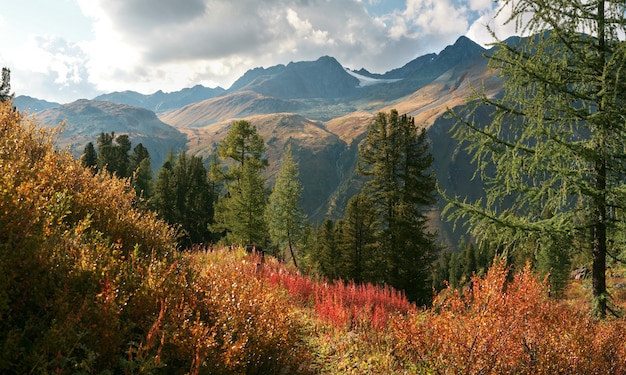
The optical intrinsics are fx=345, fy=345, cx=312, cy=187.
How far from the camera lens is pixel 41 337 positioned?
2938 millimetres

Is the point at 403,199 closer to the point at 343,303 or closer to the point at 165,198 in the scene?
the point at 343,303

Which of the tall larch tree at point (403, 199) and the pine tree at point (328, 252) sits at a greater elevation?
the tall larch tree at point (403, 199)

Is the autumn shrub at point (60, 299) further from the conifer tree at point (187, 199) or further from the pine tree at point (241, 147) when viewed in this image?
the conifer tree at point (187, 199)

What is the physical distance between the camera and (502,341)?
4.54 metres

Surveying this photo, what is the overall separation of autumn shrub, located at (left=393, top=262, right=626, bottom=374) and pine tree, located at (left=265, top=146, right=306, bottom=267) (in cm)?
2542

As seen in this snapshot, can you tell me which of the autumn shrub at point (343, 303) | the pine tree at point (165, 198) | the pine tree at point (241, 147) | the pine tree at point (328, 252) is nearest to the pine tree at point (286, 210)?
the pine tree at point (241, 147)

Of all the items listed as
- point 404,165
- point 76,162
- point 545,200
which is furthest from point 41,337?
point 404,165

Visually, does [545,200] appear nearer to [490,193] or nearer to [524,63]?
[490,193]

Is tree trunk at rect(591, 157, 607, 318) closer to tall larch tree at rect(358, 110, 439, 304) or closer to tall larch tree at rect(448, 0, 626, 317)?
tall larch tree at rect(448, 0, 626, 317)

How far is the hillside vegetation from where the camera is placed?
120 inches

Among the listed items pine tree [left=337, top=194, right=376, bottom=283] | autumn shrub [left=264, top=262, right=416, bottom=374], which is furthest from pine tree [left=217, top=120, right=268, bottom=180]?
autumn shrub [left=264, top=262, right=416, bottom=374]

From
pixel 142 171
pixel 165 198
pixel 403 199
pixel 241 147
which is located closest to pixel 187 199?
pixel 165 198

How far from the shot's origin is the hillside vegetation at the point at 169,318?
3051 millimetres

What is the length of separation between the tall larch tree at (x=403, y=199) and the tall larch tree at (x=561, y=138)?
13868 millimetres
